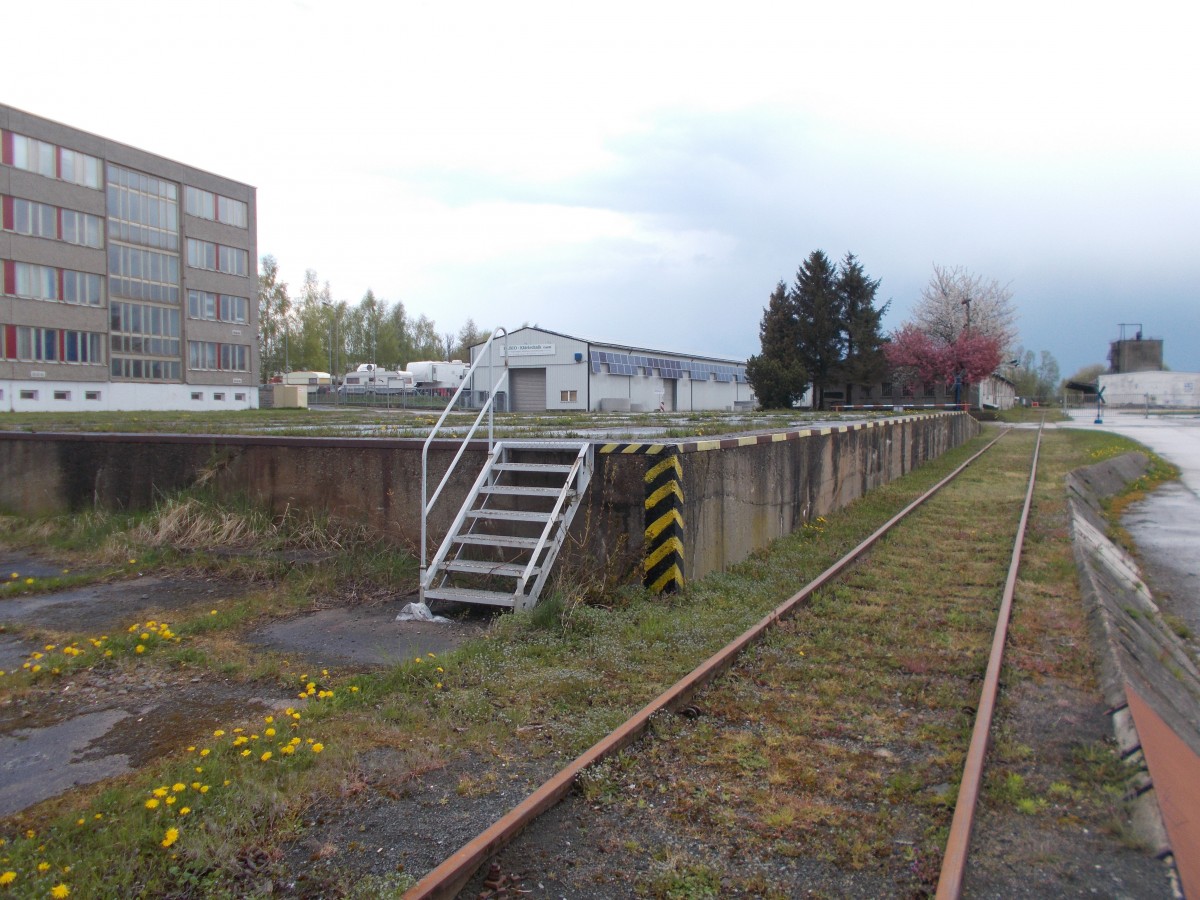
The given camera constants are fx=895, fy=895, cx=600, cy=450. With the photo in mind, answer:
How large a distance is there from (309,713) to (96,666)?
1931 mm

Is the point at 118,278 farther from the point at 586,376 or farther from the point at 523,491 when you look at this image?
the point at 523,491

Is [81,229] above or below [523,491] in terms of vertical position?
above

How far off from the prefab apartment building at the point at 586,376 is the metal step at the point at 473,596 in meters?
35.7

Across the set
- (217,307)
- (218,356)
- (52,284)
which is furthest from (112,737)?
(217,307)

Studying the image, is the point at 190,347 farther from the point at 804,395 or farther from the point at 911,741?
the point at 911,741

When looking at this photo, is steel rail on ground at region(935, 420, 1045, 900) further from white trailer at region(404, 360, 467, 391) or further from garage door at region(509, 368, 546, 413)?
white trailer at region(404, 360, 467, 391)

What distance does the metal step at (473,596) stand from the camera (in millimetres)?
6961

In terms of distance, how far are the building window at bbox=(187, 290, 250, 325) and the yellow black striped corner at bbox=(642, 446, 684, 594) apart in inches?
2203

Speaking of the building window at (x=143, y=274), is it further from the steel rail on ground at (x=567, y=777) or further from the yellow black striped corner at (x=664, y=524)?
the steel rail on ground at (x=567, y=777)

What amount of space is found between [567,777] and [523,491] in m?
3.96

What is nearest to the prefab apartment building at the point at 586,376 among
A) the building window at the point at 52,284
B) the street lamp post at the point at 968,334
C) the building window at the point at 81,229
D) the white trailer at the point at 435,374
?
the white trailer at the point at 435,374

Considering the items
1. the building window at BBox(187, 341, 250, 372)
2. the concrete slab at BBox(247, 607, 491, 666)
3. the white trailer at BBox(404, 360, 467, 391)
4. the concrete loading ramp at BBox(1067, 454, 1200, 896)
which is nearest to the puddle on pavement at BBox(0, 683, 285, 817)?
the concrete slab at BBox(247, 607, 491, 666)

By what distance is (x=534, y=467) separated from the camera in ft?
26.3

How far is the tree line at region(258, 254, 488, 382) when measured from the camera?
8975 cm
